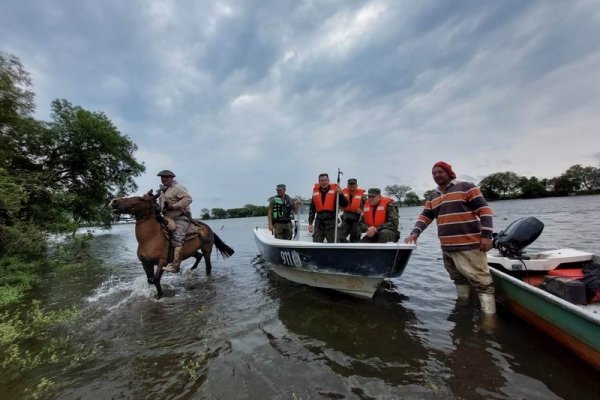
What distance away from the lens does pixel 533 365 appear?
131 inches

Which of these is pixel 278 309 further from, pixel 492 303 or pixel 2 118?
pixel 2 118

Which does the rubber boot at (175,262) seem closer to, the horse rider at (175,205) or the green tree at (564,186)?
the horse rider at (175,205)

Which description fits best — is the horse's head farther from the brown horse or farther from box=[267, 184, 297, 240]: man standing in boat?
box=[267, 184, 297, 240]: man standing in boat

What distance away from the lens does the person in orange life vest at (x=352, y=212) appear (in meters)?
7.18

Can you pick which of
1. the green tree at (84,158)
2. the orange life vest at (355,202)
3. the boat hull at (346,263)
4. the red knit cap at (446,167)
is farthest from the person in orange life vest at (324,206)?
the green tree at (84,158)

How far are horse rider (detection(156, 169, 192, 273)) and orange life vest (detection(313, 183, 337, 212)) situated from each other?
10.4 feet

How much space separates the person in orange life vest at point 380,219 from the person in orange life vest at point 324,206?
0.80 meters

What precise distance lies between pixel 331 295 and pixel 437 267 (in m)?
4.43

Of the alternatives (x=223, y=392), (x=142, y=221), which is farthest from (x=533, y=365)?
(x=142, y=221)

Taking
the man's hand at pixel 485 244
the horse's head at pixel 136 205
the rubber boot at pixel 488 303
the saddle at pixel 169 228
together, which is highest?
the horse's head at pixel 136 205

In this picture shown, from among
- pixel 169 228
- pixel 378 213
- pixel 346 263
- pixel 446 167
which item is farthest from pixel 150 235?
pixel 446 167

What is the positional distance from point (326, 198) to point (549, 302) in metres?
4.50

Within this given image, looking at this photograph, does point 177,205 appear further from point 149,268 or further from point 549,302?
point 549,302

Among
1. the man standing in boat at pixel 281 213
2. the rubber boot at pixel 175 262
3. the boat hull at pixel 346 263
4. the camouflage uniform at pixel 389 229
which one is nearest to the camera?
the boat hull at pixel 346 263
